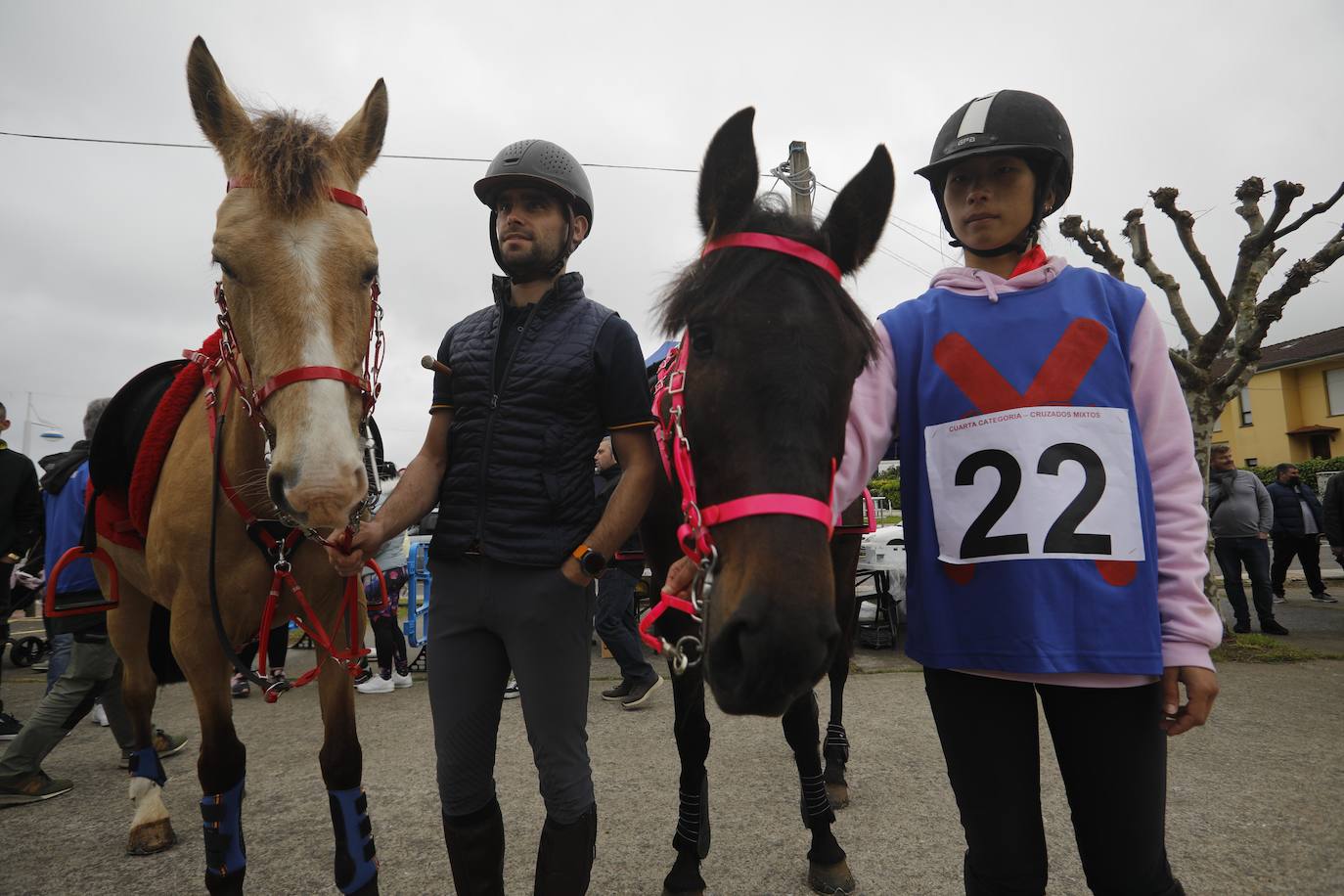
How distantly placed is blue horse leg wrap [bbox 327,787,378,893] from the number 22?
2294 millimetres

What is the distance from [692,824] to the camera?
2770 millimetres

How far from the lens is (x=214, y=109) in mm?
2189

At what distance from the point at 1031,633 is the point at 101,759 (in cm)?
609

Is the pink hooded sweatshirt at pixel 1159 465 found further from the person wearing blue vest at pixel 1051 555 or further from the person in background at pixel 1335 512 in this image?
the person in background at pixel 1335 512

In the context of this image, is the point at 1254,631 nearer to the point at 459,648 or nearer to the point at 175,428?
the point at 459,648

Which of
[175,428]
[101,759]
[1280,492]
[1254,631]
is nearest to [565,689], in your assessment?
[175,428]

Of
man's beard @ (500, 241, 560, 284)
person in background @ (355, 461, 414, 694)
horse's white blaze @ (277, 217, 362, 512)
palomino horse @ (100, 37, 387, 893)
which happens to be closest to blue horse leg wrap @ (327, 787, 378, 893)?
palomino horse @ (100, 37, 387, 893)

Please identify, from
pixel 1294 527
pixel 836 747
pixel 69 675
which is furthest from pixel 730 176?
pixel 1294 527

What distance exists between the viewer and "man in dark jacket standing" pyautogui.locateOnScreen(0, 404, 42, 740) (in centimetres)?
523

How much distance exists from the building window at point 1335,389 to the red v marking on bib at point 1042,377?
43.0m

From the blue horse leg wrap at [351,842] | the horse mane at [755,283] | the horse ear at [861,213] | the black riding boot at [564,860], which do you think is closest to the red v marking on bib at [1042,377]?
the horse mane at [755,283]

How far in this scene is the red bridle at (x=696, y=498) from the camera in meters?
1.25

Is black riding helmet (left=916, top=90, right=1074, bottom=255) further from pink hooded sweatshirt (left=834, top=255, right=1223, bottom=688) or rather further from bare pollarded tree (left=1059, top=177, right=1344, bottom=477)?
bare pollarded tree (left=1059, top=177, right=1344, bottom=477)

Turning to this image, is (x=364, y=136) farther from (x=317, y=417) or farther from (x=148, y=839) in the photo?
(x=148, y=839)
